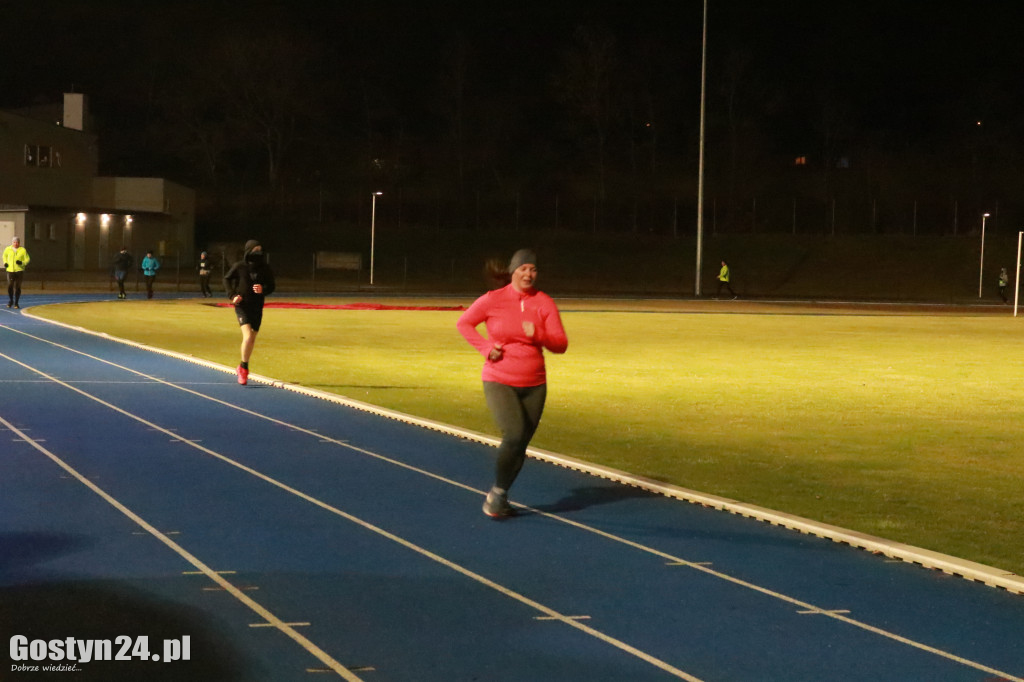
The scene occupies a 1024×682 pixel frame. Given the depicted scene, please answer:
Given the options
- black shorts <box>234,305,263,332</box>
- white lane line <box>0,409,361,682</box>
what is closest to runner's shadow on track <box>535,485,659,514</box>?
white lane line <box>0,409,361,682</box>

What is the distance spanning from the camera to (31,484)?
9750 mm

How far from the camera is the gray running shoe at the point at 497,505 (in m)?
8.84

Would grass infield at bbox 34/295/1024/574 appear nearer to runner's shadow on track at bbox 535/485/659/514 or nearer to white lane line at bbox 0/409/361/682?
runner's shadow on track at bbox 535/485/659/514

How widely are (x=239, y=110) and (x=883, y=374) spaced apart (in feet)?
297

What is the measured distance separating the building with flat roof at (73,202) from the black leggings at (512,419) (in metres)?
59.9

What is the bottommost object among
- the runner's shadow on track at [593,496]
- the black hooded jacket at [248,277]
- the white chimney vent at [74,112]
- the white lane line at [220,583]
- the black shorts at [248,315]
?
the white lane line at [220,583]

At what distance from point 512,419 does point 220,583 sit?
250cm

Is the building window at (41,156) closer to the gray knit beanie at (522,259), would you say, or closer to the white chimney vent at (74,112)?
the white chimney vent at (74,112)

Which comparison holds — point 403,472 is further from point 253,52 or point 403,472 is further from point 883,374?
point 253,52

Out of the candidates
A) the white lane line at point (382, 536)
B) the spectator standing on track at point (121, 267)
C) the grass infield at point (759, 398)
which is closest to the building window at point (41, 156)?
the spectator standing on track at point (121, 267)

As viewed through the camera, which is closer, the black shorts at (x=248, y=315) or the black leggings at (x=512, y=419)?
the black leggings at (x=512, y=419)

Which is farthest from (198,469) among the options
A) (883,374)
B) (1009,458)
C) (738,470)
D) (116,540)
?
(883,374)

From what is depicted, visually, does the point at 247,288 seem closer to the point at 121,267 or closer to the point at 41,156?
the point at 121,267

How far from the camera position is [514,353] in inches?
347
